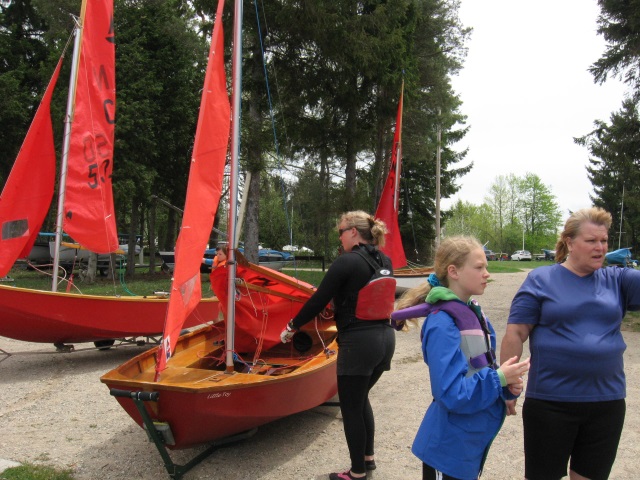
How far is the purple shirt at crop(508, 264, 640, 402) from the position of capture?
7.39ft

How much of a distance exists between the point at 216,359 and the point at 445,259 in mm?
3327

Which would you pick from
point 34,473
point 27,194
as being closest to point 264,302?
point 34,473

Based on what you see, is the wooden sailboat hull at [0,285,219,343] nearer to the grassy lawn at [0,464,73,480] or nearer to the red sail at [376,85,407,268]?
the grassy lawn at [0,464,73,480]

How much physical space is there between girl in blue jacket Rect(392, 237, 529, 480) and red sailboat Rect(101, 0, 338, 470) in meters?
1.79

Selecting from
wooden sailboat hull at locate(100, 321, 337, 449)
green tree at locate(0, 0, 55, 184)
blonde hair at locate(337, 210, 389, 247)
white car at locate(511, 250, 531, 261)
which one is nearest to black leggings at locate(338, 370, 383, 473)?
wooden sailboat hull at locate(100, 321, 337, 449)

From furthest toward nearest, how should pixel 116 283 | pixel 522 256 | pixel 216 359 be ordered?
pixel 522 256 < pixel 116 283 < pixel 216 359

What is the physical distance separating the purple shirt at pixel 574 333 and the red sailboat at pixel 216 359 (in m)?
1.98

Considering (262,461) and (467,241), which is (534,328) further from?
(262,461)

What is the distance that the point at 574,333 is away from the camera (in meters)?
2.27

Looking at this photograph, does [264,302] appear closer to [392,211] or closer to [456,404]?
[456,404]

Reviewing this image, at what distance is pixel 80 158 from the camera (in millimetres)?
7488

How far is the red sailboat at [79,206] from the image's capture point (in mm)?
6586

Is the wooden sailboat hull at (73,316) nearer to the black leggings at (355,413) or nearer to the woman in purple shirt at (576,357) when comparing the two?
the black leggings at (355,413)

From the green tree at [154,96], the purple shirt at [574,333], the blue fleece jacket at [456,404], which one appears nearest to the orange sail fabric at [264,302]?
the purple shirt at [574,333]
